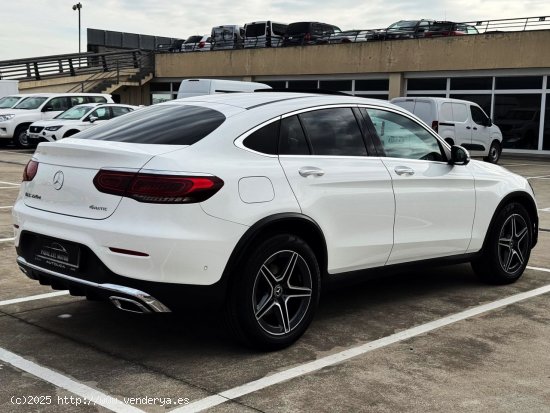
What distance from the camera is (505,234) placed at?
606cm

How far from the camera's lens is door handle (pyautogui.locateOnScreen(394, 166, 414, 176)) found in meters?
4.95

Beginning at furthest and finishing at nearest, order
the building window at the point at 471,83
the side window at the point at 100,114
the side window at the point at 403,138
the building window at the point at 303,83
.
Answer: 1. the building window at the point at 303,83
2. the building window at the point at 471,83
3. the side window at the point at 100,114
4. the side window at the point at 403,138

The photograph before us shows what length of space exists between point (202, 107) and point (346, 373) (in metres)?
2.01

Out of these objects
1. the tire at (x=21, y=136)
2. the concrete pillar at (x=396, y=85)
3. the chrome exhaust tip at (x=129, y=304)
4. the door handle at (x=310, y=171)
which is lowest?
the tire at (x=21, y=136)

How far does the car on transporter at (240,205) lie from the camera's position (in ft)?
12.4

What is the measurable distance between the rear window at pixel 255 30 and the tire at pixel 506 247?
27014mm

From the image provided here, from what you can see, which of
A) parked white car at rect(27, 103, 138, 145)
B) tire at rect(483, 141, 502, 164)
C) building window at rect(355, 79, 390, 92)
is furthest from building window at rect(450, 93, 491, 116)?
parked white car at rect(27, 103, 138, 145)

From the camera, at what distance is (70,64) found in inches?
1346

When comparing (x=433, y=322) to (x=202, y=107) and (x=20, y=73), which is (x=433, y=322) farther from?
(x=20, y=73)

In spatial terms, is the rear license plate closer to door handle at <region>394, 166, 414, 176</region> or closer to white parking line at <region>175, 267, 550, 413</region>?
white parking line at <region>175, 267, 550, 413</region>

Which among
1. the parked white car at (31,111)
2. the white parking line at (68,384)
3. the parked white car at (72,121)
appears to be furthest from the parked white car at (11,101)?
the white parking line at (68,384)

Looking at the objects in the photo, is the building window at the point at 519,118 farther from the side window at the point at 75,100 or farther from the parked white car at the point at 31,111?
the side window at the point at 75,100

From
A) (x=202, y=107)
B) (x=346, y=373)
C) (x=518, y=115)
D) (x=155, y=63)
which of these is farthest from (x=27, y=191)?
(x=155, y=63)

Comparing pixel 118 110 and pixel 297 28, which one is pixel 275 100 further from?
pixel 297 28
